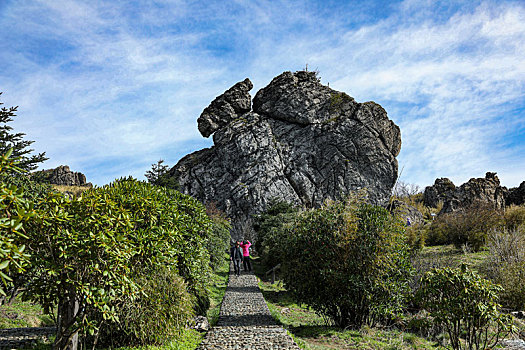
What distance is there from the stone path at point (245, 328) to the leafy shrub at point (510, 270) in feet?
26.3

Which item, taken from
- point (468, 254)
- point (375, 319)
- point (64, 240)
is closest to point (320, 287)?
point (375, 319)

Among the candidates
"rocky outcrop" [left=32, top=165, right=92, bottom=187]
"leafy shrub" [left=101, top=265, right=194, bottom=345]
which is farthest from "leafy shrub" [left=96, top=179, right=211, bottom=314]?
"rocky outcrop" [left=32, top=165, right=92, bottom=187]

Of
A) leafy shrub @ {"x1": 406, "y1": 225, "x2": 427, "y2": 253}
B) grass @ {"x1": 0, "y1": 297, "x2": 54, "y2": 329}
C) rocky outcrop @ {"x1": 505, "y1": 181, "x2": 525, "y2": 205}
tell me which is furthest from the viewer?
rocky outcrop @ {"x1": 505, "y1": 181, "x2": 525, "y2": 205}

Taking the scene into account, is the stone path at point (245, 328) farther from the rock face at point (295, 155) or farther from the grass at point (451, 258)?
the rock face at point (295, 155)

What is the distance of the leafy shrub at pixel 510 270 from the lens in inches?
473

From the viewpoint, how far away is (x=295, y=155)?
47.7m

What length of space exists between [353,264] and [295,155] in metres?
39.3

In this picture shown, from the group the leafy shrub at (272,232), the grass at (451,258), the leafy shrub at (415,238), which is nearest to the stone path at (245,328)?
the leafy shrub at (272,232)

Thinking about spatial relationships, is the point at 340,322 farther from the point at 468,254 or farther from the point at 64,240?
the point at 468,254

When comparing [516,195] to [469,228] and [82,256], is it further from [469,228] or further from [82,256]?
[82,256]

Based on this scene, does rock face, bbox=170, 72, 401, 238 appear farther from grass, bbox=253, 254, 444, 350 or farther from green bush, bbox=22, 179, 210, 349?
green bush, bbox=22, 179, 210, 349

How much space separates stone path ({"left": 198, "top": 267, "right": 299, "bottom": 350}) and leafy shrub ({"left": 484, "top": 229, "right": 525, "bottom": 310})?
316 inches

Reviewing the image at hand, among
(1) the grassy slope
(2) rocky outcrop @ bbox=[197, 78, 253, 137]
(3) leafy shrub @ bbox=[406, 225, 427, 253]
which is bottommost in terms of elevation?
(1) the grassy slope

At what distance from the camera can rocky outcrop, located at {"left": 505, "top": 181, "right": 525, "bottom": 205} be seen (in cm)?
3741
